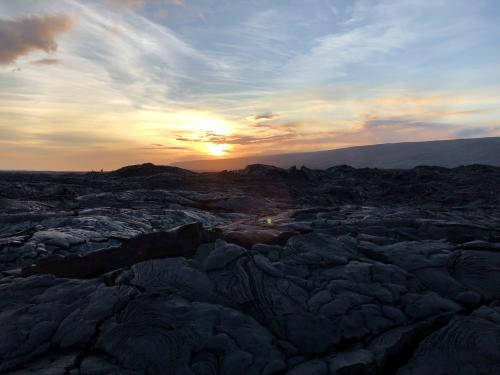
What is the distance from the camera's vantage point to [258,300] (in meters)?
3.74

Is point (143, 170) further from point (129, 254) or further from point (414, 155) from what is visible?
point (414, 155)

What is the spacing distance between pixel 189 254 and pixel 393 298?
2.18 m

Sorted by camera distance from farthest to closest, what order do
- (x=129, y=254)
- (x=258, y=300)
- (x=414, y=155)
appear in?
(x=414, y=155) → (x=129, y=254) → (x=258, y=300)

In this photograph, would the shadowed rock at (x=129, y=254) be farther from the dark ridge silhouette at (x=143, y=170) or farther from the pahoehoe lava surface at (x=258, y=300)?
the dark ridge silhouette at (x=143, y=170)

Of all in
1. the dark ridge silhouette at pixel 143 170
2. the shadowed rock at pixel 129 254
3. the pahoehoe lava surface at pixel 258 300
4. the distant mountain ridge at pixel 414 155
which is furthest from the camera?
the distant mountain ridge at pixel 414 155

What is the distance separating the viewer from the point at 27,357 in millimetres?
3117

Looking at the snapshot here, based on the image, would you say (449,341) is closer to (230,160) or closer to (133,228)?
(133,228)


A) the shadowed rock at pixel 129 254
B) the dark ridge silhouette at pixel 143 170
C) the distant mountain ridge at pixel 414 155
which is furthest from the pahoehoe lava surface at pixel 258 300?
the distant mountain ridge at pixel 414 155

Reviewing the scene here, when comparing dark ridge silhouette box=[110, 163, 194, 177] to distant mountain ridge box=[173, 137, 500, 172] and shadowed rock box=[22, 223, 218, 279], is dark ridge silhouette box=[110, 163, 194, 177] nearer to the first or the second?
shadowed rock box=[22, 223, 218, 279]

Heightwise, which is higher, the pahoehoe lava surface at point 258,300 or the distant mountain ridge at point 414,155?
the distant mountain ridge at point 414,155

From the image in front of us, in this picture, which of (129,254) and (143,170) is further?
(143,170)

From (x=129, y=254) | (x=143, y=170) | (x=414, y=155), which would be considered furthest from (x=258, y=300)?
(x=414, y=155)

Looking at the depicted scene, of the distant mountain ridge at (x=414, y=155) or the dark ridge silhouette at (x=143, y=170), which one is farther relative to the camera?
the distant mountain ridge at (x=414, y=155)

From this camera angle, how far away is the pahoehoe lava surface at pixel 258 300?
3.11 m
